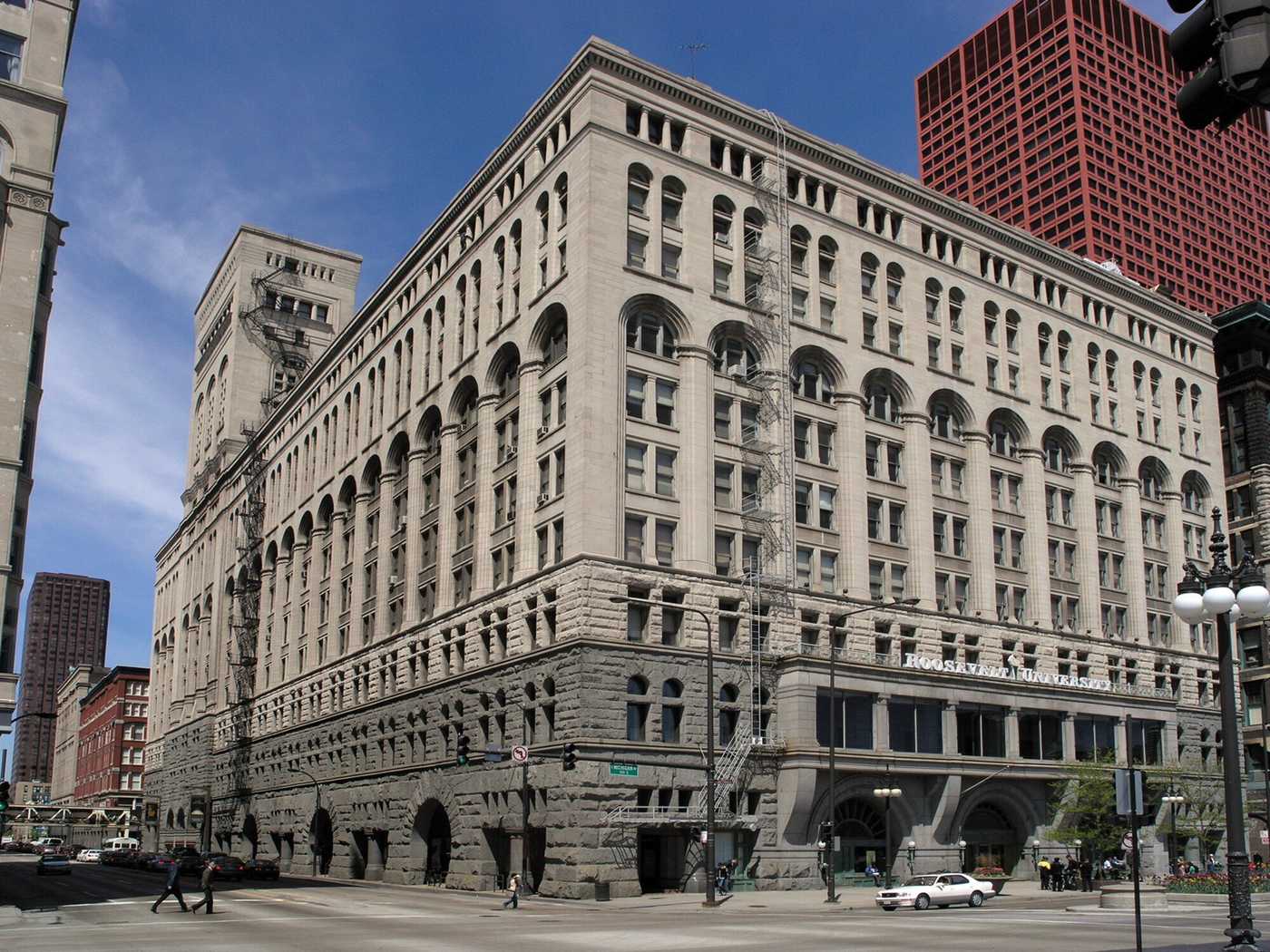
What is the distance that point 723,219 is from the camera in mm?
67562

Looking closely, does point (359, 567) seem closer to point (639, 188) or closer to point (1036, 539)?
point (639, 188)

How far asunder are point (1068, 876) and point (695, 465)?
2591 cm

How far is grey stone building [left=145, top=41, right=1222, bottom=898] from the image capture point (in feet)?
191

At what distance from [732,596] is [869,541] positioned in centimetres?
1047

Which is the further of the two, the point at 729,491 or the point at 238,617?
the point at 238,617

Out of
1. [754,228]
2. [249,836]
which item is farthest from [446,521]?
[249,836]

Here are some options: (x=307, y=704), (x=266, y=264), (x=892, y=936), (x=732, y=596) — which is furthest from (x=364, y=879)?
(x=266, y=264)

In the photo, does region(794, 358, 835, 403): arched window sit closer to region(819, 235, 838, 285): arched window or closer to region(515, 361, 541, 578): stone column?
region(819, 235, 838, 285): arched window

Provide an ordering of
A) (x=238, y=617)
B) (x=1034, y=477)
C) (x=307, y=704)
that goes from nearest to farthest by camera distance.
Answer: (x=1034, y=477)
(x=307, y=704)
(x=238, y=617)

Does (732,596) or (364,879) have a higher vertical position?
(732,596)

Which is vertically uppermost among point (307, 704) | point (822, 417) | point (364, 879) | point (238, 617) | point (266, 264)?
point (266, 264)

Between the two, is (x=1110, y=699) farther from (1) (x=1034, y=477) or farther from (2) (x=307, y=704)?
(2) (x=307, y=704)

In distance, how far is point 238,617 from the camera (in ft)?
372

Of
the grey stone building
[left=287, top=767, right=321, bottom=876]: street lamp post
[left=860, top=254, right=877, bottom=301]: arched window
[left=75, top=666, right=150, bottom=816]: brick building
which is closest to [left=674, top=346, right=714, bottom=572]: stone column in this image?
the grey stone building
